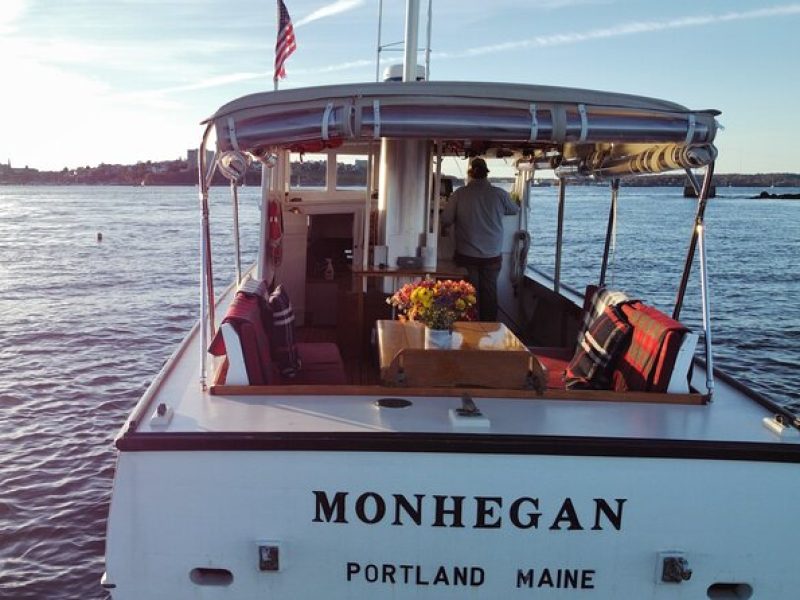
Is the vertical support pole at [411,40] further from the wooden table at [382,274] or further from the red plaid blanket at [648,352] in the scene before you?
the red plaid blanket at [648,352]

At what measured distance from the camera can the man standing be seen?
8.05 metres

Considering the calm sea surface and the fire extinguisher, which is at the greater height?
the fire extinguisher

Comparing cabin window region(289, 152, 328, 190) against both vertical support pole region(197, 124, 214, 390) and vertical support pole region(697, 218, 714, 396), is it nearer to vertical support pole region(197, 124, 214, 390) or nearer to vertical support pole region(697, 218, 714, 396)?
vertical support pole region(197, 124, 214, 390)

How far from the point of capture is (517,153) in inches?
369

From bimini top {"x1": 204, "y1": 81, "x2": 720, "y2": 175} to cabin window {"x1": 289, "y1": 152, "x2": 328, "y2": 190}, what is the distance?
563 centimetres

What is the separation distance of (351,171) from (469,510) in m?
6.68

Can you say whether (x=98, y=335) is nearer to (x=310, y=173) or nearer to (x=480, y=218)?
(x=310, y=173)

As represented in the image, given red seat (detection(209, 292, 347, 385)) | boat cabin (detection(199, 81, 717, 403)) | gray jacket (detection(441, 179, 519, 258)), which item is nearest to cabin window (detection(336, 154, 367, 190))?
boat cabin (detection(199, 81, 717, 403))

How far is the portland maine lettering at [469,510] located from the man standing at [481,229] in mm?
4509

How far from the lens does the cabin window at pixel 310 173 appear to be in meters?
9.67

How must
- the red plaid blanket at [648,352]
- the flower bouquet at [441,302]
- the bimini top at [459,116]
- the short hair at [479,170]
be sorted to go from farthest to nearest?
the short hair at [479,170] < the flower bouquet at [441,302] < the red plaid blanket at [648,352] < the bimini top at [459,116]

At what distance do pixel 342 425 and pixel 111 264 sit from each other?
26.5 m

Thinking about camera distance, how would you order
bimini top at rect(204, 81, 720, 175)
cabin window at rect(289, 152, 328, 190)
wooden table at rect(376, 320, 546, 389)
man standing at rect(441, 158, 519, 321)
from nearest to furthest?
bimini top at rect(204, 81, 720, 175) < wooden table at rect(376, 320, 546, 389) < man standing at rect(441, 158, 519, 321) < cabin window at rect(289, 152, 328, 190)

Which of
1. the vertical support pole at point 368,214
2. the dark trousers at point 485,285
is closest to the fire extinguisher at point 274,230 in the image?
the vertical support pole at point 368,214
